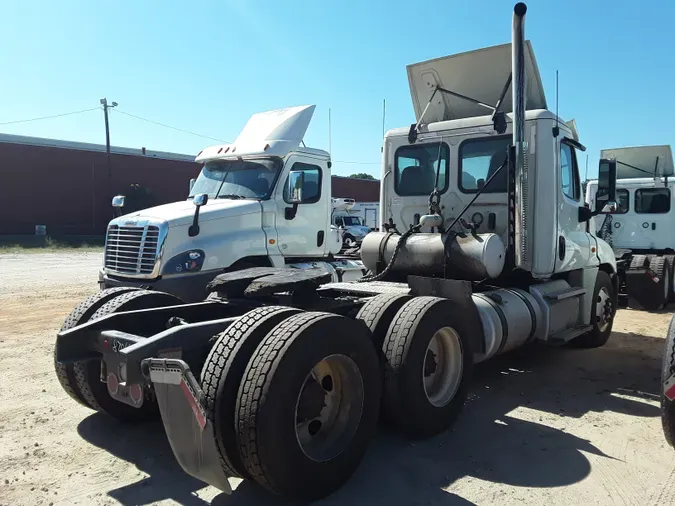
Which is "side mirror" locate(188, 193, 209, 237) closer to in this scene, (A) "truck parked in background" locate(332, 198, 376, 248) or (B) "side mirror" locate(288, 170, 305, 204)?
(B) "side mirror" locate(288, 170, 305, 204)

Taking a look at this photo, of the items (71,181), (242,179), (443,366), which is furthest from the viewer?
(71,181)

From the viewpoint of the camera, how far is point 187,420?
308 cm

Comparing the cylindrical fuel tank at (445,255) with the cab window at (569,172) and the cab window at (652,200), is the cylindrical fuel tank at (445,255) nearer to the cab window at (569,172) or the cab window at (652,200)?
the cab window at (569,172)

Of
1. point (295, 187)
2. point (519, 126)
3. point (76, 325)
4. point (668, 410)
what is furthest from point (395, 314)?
point (295, 187)

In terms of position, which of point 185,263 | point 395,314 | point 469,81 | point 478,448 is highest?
point 469,81

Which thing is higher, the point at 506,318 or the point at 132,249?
the point at 132,249

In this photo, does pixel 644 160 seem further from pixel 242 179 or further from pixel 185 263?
pixel 185 263

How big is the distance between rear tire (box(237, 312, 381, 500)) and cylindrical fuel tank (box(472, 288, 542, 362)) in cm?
202

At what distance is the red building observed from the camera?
3362 centimetres

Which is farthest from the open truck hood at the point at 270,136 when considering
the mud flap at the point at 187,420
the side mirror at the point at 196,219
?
the mud flap at the point at 187,420

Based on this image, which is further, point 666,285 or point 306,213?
point 666,285

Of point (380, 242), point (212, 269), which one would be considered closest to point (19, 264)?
point (212, 269)

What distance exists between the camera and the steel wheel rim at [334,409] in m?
3.57

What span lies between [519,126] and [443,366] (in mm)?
2864
